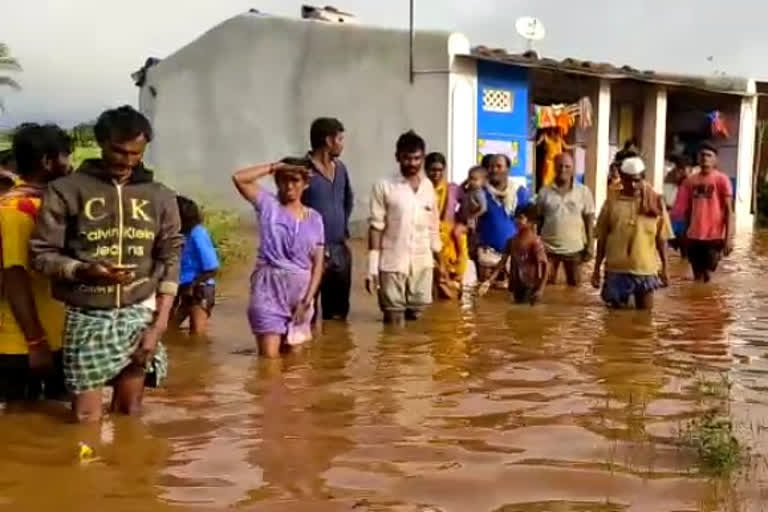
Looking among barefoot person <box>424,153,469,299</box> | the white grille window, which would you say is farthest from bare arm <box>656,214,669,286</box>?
the white grille window

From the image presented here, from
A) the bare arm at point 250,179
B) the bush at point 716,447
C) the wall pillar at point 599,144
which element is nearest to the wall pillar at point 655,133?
the wall pillar at point 599,144

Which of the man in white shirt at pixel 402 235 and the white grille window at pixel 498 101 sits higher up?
the white grille window at pixel 498 101

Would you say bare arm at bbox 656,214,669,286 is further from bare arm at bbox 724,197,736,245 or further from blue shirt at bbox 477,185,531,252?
bare arm at bbox 724,197,736,245

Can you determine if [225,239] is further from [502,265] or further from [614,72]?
[614,72]

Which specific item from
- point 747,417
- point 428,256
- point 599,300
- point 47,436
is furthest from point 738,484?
point 599,300

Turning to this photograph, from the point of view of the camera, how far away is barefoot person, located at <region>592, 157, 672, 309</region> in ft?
31.9

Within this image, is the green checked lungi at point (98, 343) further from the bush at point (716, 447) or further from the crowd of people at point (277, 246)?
the bush at point (716, 447)

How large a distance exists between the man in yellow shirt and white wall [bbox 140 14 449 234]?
11.4 m

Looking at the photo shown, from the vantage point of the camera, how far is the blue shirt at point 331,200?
8602mm

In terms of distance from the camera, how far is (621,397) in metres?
6.19

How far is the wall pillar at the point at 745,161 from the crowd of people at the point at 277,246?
426 inches

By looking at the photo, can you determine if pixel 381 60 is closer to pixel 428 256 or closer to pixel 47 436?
pixel 428 256

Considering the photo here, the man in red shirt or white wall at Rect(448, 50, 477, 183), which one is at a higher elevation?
white wall at Rect(448, 50, 477, 183)

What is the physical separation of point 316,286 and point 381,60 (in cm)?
1071
